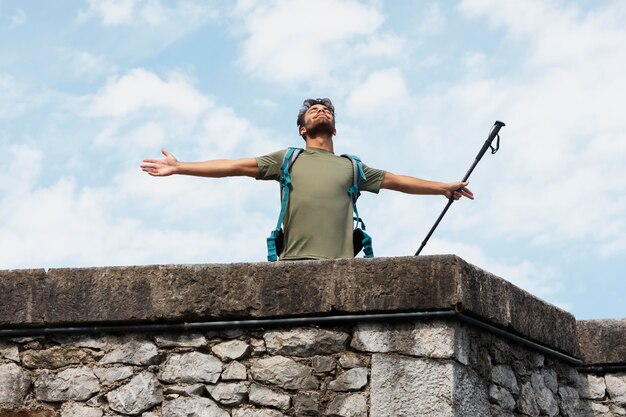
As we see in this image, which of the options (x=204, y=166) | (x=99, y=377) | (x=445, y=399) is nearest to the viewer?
(x=445, y=399)

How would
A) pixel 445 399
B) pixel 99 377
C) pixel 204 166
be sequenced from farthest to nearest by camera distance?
pixel 204 166, pixel 99 377, pixel 445 399

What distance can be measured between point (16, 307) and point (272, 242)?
4.37ft

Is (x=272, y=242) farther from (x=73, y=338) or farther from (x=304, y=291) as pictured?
(x=73, y=338)

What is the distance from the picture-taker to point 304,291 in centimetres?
616

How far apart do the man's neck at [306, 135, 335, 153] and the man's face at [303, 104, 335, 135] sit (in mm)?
39

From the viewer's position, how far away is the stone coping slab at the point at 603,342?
7.40m

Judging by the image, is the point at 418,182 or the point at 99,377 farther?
the point at 418,182

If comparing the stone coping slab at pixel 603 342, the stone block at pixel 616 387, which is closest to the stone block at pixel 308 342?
the stone coping slab at pixel 603 342

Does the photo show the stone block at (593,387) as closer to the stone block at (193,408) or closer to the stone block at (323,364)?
the stone block at (323,364)

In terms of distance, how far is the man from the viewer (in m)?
6.67

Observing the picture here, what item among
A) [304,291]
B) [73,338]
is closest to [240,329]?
[304,291]

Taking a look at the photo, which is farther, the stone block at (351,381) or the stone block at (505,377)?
the stone block at (505,377)

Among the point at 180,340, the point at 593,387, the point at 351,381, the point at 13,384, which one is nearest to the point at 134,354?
the point at 180,340

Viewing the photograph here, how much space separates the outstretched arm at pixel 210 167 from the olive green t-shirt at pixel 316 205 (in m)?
0.06
